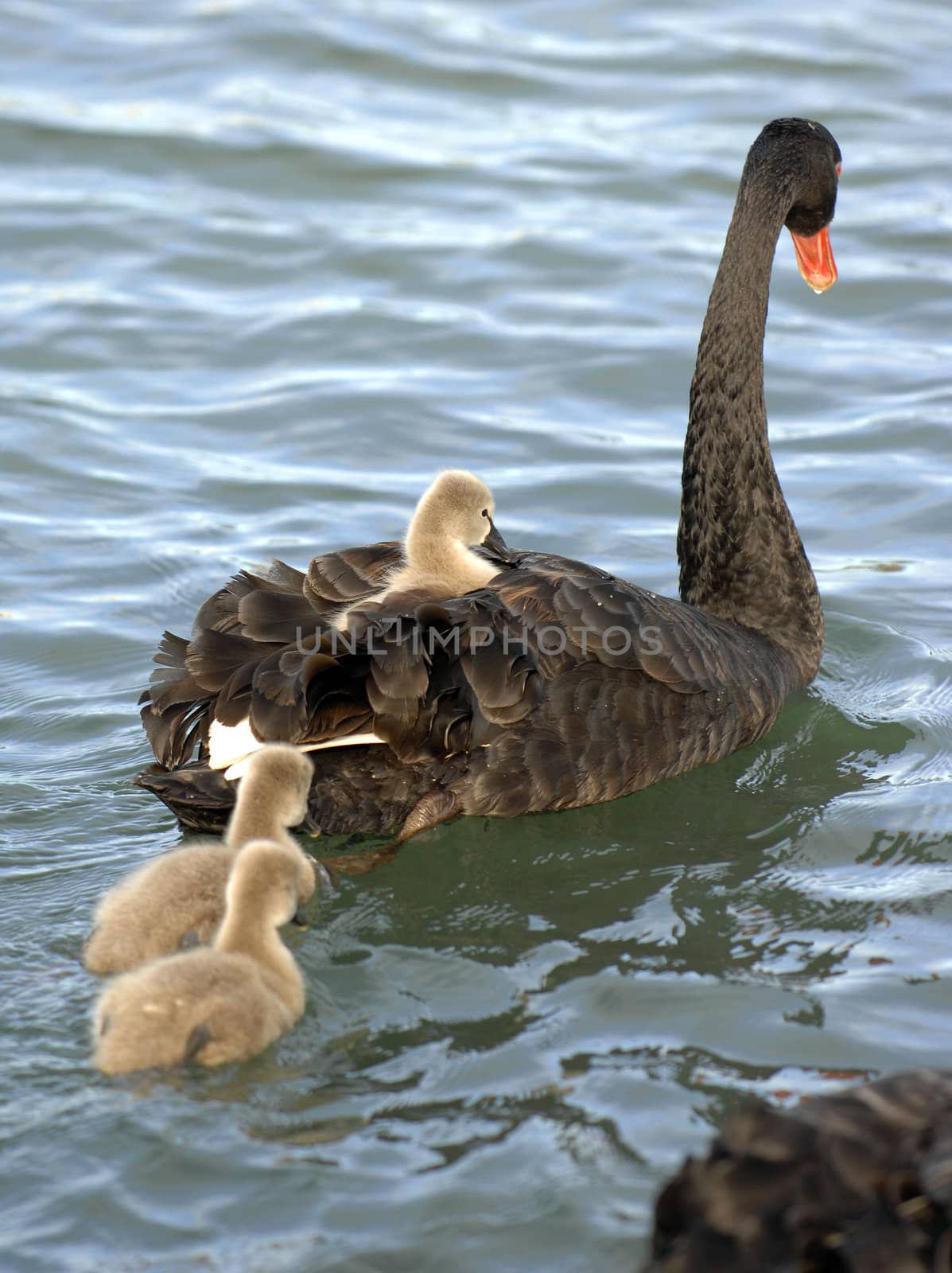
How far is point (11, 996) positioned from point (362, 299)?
6202 millimetres

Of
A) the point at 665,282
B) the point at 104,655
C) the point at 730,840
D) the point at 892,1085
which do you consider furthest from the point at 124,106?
the point at 892,1085

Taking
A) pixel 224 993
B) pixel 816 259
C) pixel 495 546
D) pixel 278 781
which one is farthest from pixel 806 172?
pixel 224 993

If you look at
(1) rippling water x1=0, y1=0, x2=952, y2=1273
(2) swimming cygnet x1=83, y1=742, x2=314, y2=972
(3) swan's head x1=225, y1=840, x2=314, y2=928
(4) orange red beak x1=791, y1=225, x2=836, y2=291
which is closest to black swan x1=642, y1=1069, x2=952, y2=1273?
(1) rippling water x1=0, y1=0, x2=952, y2=1273

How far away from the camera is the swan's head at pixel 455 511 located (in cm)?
479

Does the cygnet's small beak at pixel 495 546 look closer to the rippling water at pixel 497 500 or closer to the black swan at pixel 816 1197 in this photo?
the rippling water at pixel 497 500

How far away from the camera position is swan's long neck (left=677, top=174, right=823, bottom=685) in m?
5.50

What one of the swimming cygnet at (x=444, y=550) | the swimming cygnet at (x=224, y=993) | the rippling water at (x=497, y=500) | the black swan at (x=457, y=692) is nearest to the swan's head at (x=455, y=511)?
the swimming cygnet at (x=444, y=550)

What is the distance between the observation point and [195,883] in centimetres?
391

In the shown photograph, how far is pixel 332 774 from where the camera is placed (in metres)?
4.39

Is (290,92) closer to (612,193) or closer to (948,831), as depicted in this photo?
(612,193)

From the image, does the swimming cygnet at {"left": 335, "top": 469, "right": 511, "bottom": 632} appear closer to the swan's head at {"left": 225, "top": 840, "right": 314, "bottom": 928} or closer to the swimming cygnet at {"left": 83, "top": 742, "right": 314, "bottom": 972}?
the swimming cygnet at {"left": 83, "top": 742, "right": 314, "bottom": 972}

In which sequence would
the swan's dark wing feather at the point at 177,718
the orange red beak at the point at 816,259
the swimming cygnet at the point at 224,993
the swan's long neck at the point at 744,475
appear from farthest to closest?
the orange red beak at the point at 816,259, the swan's long neck at the point at 744,475, the swan's dark wing feather at the point at 177,718, the swimming cygnet at the point at 224,993

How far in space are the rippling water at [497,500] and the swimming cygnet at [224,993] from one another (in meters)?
0.07

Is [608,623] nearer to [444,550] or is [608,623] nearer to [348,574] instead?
[444,550]
